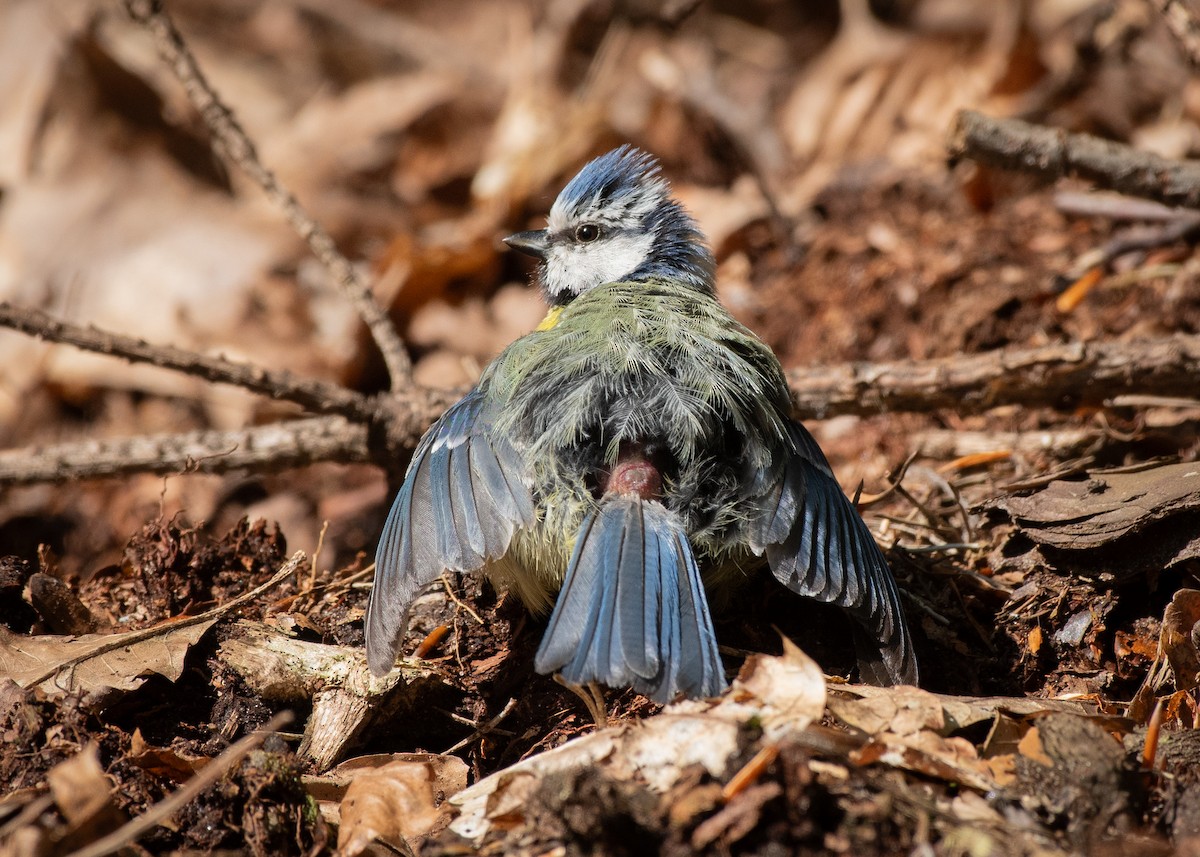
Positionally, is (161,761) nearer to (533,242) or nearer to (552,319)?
(552,319)

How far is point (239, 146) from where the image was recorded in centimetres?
346

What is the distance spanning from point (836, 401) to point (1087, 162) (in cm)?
109

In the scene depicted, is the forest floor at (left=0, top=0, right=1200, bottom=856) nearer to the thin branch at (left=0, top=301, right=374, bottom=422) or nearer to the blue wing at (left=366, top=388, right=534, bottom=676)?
the blue wing at (left=366, top=388, right=534, bottom=676)

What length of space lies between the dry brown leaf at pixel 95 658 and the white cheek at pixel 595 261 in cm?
164

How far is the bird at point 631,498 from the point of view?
7.22 ft

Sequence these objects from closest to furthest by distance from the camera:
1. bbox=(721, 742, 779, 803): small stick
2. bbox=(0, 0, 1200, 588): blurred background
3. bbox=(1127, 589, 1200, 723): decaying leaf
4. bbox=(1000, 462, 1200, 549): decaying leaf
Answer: bbox=(721, 742, 779, 803): small stick
bbox=(1127, 589, 1200, 723): decaying leaf
bbox=(1000, 462, 1200, 549): decaying leaf
bbox=(0, 0, 1200, 588): blurred background

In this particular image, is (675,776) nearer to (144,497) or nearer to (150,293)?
(144,497)

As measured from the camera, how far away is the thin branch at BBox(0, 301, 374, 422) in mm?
3020

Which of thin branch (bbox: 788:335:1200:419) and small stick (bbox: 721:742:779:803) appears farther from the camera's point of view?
thin branch (bbox: 788:335:1200:419)

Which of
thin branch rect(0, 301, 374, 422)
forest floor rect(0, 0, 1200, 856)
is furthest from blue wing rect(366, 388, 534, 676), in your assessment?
thin branch rect(0, 301, 374, 422)

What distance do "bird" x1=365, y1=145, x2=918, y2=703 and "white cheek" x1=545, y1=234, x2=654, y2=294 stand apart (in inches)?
27.9

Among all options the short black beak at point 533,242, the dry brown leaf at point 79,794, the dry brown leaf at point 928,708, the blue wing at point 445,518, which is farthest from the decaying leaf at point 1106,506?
the dry brown leaf at point 79,794

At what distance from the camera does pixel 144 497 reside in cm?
457

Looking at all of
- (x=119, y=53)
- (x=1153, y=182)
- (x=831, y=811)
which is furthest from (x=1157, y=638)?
(x=119, y=53)
